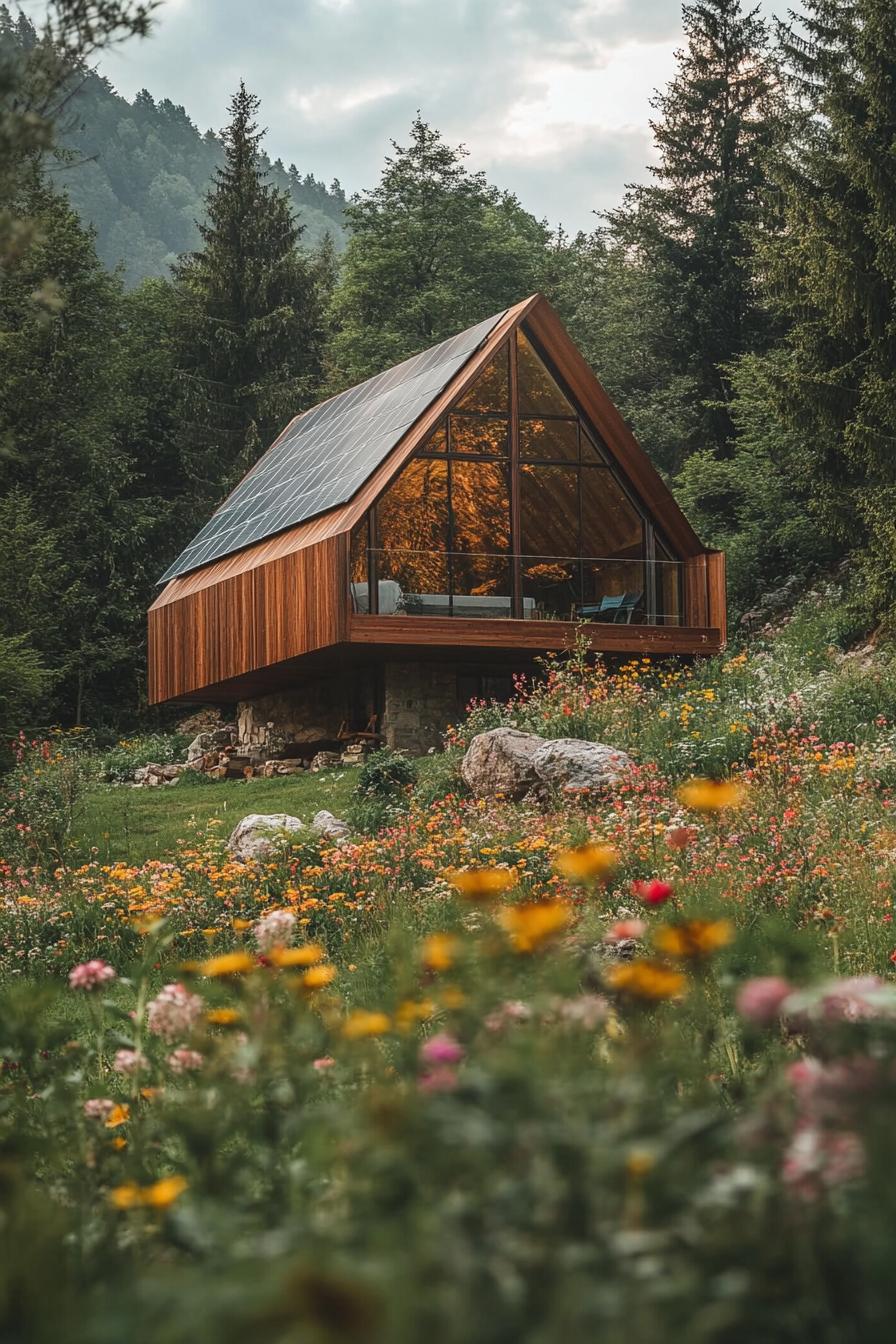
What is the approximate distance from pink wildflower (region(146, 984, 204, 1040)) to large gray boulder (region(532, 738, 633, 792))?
27.6 ft

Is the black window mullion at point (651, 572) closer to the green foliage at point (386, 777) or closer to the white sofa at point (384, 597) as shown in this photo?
the white sofa at point (384, 597)

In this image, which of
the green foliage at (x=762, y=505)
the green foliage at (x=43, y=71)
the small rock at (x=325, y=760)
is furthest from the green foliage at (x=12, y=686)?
the green foliage at (x=762, y=505)

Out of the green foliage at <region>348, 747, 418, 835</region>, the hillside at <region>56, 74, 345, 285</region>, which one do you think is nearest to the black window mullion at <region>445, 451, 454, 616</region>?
the green foliage at <region>348, 747, 418, 835</region>

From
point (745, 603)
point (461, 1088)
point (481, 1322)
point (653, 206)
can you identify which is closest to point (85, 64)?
point (461, 1088)

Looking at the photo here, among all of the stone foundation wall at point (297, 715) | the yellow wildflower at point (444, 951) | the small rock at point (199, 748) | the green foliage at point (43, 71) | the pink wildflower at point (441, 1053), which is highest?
the green foliage at point (43, 71)

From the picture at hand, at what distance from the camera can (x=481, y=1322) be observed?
5.51 ft

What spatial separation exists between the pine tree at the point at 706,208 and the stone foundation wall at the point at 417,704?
41.7 ft

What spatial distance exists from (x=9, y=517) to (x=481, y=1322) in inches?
1047

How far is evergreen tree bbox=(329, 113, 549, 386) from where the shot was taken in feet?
111

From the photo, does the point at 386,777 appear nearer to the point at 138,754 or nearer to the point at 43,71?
the point at 138,754

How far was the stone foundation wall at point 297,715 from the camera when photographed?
21.4m

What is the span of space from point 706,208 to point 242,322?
10437mm

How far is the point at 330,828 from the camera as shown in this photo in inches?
479

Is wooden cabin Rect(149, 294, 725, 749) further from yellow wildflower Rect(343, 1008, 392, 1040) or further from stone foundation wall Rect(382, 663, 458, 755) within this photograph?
yellow wildflower Rect(343, 1008, 392, 1040)
